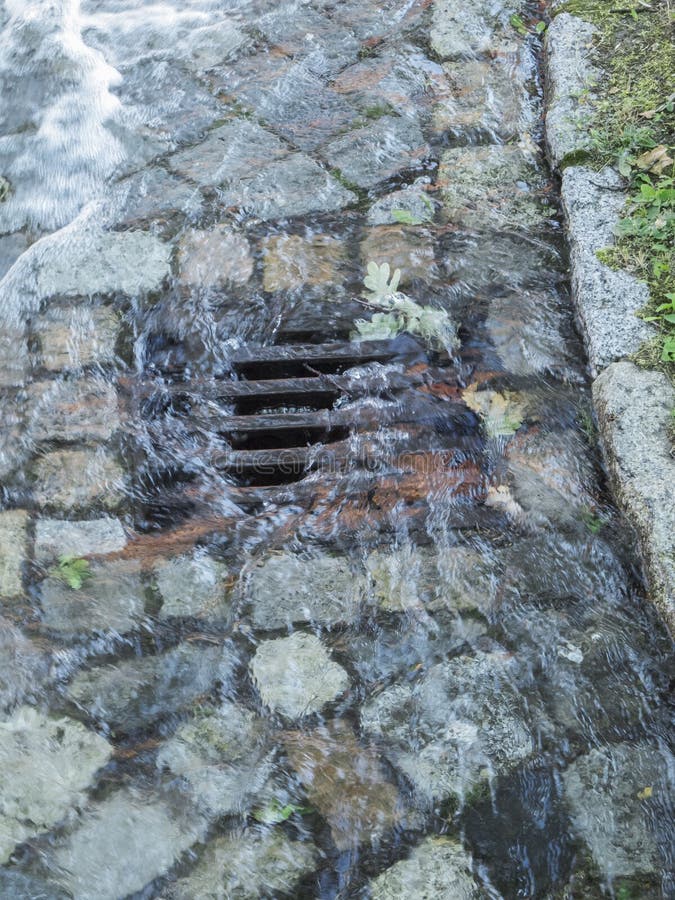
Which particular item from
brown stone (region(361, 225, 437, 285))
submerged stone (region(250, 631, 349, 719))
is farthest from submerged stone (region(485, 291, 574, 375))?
submerged stone (region(250, 631, 349, 719))

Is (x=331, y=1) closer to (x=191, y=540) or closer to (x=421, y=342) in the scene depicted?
(x=421, y=342)

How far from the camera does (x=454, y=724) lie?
5.52ft

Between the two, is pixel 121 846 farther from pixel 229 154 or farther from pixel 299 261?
pixel 229 154

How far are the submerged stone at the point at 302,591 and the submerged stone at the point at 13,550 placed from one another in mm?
540

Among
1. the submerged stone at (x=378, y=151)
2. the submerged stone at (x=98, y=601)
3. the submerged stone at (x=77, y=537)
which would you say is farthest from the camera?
the submerged stone at (x=378, y=151)

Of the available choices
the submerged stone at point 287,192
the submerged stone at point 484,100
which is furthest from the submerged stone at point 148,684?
the submerged stone at point 484,100

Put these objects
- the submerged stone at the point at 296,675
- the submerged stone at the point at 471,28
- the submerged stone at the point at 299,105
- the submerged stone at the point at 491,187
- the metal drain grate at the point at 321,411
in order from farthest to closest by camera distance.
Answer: the submerged stone at the point at 471,28
the submerged stone at the point at 299,105
the submerged stone at the point at 491,187
the metal drain grate at the point at 321,411
the submerged stone at the point at 296,675

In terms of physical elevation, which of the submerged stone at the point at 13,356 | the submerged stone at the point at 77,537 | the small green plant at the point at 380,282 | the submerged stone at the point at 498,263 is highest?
the submerged stone at the point at 498,263

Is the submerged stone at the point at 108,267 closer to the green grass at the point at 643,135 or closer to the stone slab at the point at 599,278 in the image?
the stone slab at the point at 599,278

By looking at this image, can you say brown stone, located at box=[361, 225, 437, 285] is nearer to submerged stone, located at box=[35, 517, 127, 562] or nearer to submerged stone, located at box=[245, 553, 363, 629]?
submerged stone, located at box=[245, 553, 363, 629]

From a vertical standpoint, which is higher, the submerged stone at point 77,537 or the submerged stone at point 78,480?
the submerged stone at point 78,480

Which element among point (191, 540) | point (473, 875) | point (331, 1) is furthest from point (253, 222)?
point (473, 875)

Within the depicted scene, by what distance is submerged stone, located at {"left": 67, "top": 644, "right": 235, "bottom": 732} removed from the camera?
5.77ft

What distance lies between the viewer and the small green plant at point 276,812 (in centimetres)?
163
